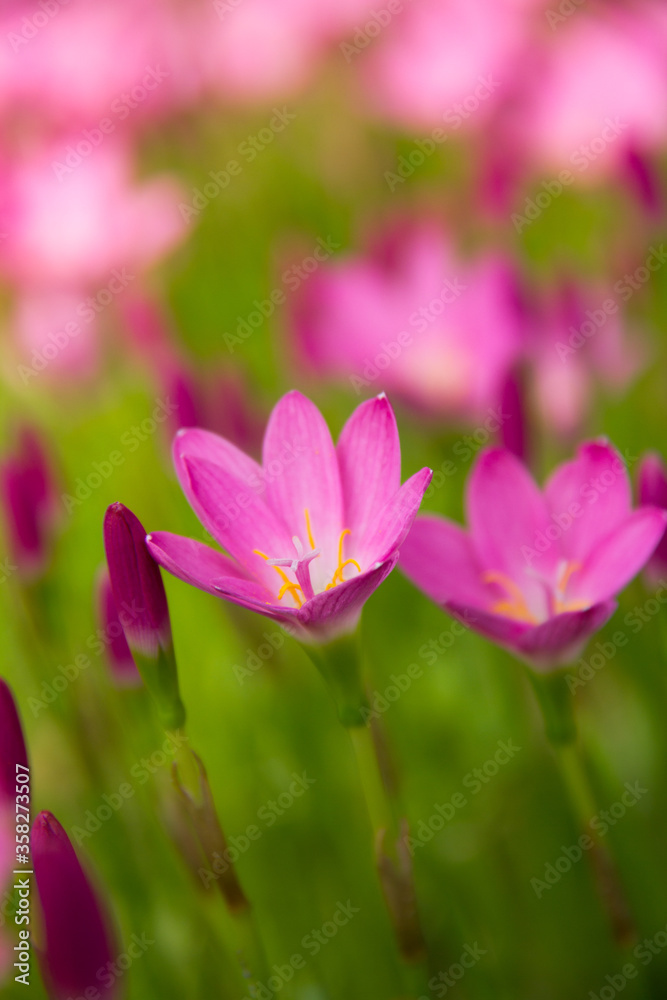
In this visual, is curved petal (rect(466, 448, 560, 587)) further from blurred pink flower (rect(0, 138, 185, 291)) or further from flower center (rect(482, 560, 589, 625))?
blurred pink flower (rect(0, 138, 185, 291))

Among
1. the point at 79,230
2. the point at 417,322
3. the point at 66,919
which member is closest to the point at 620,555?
the point at 66,919

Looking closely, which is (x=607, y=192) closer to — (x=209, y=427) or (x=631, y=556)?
(x=209, y=427)

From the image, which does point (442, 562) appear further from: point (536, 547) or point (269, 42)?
point (269, 42)

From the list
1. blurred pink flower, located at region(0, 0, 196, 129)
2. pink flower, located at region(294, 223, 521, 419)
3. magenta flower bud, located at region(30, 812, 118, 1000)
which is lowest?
magenta flower bud, located at region(30, 812, 118, 1000)

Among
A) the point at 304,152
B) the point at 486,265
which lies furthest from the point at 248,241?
the point at 486,265

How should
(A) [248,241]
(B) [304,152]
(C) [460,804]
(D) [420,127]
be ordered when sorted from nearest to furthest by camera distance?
(C) [460,804] < (D) [420,127] < (A) [248,241] < (B) [304,152]

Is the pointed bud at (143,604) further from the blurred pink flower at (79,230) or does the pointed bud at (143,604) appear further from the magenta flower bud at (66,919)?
the blurred pink flower at (79,230)

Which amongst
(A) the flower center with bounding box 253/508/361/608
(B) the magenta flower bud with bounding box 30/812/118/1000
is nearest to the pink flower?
(A) the flower center with bounding box 253/508/361/608
